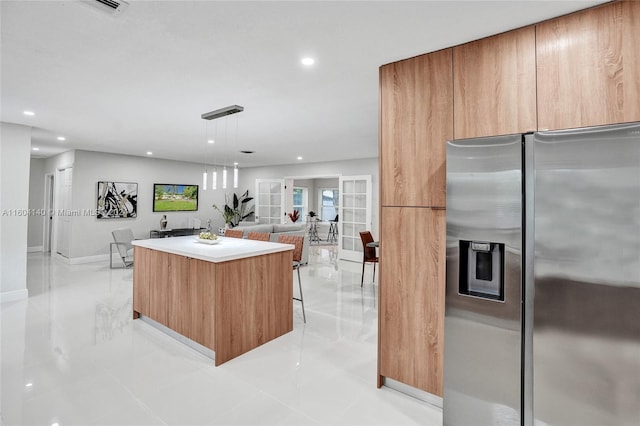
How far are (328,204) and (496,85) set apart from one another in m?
11.1

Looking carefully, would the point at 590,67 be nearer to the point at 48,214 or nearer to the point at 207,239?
the point at 207,239

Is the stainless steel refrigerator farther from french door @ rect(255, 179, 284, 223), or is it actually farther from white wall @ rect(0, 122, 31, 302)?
french door @ rect(255, 179, 284, 223)

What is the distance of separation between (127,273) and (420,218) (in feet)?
19.8

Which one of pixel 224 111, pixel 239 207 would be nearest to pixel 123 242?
pixel 239 207

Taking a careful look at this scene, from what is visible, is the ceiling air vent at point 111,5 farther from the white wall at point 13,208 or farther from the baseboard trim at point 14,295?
the baseboard trim at point 14,295

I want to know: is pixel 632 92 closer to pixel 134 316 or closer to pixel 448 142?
pixel 448 142

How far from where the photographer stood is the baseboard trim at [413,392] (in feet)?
7.16

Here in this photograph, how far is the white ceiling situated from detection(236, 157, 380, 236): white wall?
3.21 metres

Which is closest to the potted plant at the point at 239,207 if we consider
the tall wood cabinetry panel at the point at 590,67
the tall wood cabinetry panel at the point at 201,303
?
the tall wood cabinetry panel at the point at 201,303

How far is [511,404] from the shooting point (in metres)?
1.73

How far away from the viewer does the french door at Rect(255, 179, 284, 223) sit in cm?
929

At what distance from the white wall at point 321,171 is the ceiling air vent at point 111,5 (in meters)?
6.09

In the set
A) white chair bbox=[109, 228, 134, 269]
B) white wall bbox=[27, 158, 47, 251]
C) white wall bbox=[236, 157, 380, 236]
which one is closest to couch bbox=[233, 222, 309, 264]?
white wall bbox=[236, 157, 380, 236]

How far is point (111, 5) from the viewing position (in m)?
1.73
